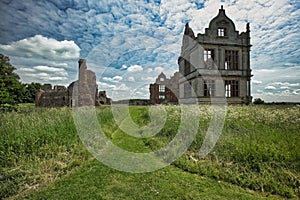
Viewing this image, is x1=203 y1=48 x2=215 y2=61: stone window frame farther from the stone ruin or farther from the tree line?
the tree line

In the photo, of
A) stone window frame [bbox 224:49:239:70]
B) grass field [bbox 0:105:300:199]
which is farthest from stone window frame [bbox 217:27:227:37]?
grass field [bbox 0:105:300:199]

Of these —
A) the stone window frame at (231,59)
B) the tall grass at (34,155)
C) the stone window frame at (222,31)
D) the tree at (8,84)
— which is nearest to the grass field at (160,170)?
the tall grass at (34,155)

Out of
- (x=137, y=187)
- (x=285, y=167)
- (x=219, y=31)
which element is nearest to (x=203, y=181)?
(x=137, y=187)

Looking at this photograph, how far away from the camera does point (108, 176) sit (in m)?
4.79

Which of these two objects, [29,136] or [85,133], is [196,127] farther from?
[29,136]

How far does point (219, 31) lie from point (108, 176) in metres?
23.4

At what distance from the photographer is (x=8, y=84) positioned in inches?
421

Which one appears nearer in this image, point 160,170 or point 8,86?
point 160,170

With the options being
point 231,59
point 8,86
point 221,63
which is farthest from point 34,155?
point 231,59

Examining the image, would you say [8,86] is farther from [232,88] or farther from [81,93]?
[232,88]

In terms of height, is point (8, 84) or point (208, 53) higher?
point (208, 53)

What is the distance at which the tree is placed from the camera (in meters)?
9.85

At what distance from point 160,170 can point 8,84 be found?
1030cm

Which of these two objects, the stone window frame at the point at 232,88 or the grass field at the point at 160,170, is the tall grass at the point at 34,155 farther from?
the stone window frame at the point at 232,88
